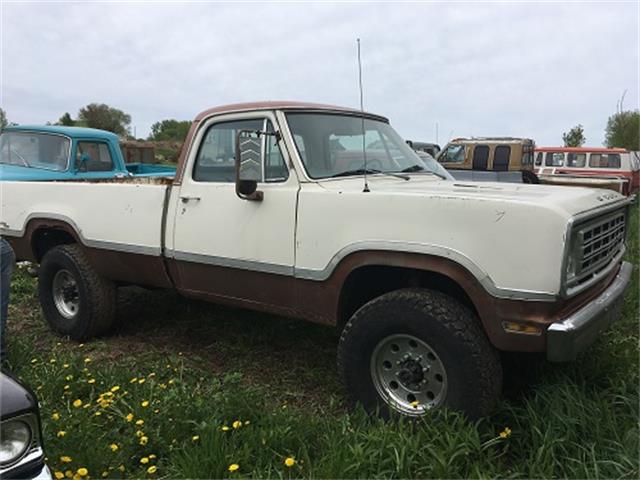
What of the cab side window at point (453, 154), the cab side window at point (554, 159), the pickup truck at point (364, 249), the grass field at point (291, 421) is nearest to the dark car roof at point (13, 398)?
the grass field at point (291, 421)

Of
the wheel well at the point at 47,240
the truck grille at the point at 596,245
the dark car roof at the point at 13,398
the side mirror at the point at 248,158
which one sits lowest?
the dark car roof at the point at 13,398

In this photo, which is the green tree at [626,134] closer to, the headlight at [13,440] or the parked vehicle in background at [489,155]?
the parked vehicle in background at [489,155]

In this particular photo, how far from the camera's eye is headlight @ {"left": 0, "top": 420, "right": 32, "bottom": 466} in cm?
208

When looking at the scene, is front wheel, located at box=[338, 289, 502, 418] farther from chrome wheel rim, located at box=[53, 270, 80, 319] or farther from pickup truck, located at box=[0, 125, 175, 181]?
pickup truck, located at box=[0, 125, 175, 181]

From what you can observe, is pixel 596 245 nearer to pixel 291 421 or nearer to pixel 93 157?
pixel 291 421

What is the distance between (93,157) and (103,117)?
44.6 m

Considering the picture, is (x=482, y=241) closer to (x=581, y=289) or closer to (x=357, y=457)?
(x=581, y=289)

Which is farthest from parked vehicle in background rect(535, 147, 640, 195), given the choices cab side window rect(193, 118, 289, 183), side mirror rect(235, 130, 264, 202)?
side mirror rect(235, 130, 264, 202)

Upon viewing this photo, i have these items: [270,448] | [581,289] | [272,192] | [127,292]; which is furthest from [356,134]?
[127,292]

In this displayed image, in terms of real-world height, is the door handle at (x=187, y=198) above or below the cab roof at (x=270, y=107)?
below

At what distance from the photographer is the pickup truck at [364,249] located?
2.84 m

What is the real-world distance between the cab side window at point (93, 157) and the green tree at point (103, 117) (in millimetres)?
40007

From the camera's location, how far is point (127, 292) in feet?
21.4

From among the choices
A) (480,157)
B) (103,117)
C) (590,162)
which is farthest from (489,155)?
(103,117)
